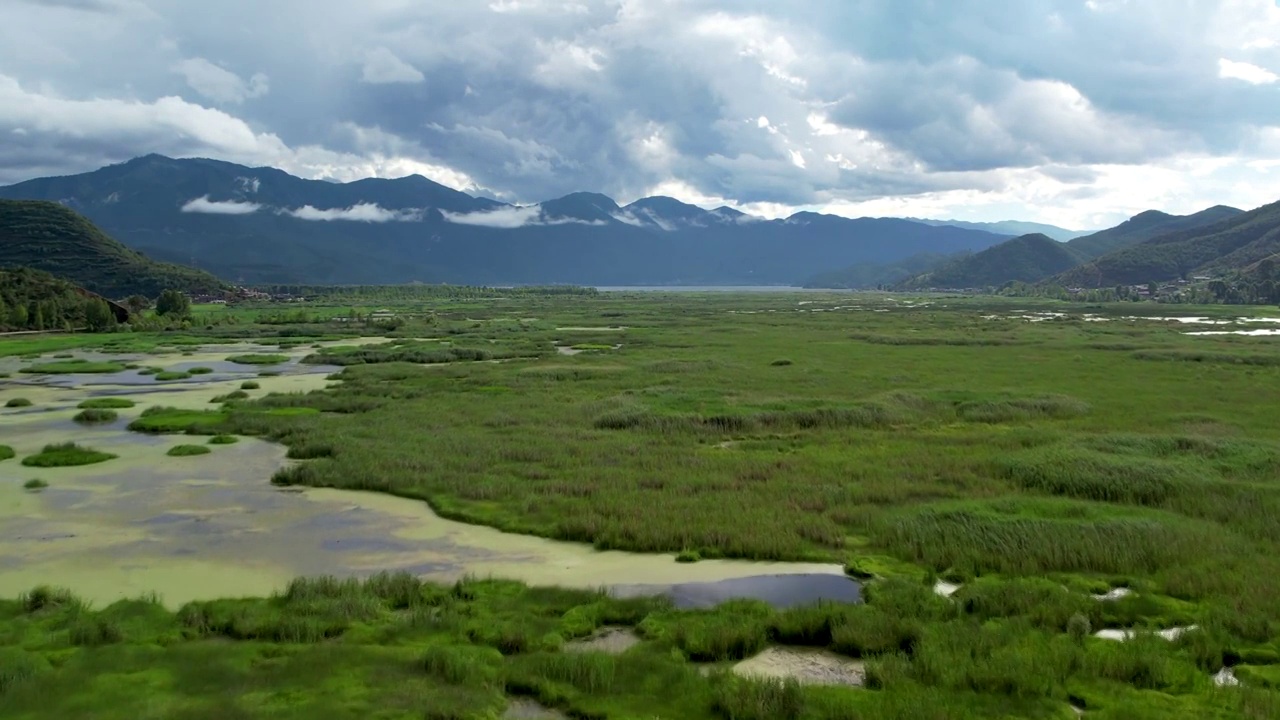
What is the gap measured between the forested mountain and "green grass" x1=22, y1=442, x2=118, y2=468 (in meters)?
87.4

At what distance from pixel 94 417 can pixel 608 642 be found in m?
32.9

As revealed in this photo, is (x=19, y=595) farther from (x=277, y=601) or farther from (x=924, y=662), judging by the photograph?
(x=924, y=662)

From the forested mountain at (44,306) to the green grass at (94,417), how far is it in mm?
78496

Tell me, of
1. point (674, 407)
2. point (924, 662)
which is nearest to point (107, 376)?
point (674, 407)

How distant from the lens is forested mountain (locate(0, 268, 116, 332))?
333 feet

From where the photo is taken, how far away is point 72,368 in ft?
194

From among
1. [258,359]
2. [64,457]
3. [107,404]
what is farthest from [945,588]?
[258,359]

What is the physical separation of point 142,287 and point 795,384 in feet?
613

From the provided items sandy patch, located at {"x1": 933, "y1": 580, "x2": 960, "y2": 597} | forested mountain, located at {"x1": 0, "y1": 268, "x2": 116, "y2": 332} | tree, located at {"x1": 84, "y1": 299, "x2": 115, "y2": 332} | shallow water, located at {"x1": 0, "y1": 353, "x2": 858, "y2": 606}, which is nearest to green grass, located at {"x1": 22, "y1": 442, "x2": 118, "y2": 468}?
shallow water, located at {"x1": 0, "y1": 353, "x2": 858, "y2": 606}

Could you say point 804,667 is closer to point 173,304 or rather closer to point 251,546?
point 251,546

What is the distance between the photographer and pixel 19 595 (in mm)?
15586

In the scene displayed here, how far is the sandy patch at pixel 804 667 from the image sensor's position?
12.4 metres

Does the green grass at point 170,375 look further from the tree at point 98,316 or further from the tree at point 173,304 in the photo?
the tree at point 173,304

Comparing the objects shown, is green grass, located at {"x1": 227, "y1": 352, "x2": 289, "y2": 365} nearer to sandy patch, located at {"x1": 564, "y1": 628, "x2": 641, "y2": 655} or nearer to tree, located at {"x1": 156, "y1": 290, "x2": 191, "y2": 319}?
sandy patch, located at {"x1": 564, "y1": 628, "x2": 641, "y2": 655}
